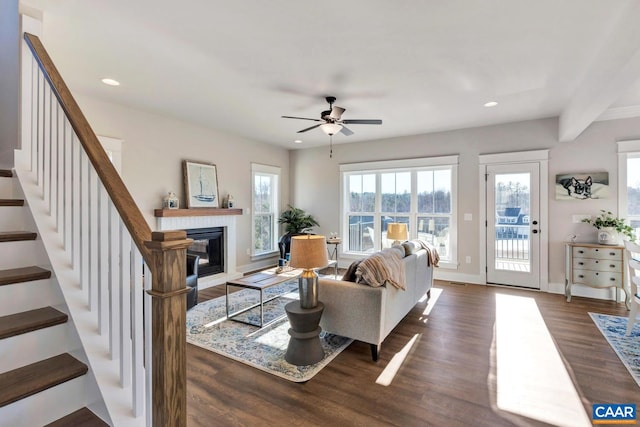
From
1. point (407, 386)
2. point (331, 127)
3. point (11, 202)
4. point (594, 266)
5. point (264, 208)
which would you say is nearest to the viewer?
point (11, 202)

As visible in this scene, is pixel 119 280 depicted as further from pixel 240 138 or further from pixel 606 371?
pixel 240 138

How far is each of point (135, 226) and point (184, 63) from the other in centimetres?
250

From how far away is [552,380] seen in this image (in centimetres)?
237

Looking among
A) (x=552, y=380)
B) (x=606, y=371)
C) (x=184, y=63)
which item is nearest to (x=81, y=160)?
(x=184, y=63)

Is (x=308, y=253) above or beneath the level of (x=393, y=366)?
above

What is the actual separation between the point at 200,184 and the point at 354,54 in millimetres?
3424

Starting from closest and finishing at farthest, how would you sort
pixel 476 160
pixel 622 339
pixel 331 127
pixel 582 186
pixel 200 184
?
pixel 622 339 → pixel 331 127 → pixel 582 186 → pixel 200 184 → pixel 476 160

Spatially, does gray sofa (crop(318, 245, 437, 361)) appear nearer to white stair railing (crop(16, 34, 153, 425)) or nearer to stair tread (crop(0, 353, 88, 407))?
white stair railing (crop(16, 34, 153, 425))

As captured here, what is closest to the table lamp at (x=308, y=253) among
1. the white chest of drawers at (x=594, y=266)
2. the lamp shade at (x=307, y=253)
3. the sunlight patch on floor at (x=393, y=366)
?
the lamp shade at (x=307, y=253)

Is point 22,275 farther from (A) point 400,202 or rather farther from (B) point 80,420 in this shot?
(A) point 400,202

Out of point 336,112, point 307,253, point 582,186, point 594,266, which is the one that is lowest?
point 594,266

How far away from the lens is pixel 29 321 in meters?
1.35

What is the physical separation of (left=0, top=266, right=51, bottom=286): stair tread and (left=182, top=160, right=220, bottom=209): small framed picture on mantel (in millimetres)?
3401

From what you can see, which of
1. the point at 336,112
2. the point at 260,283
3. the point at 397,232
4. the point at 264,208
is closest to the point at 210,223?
the point at 264,208
